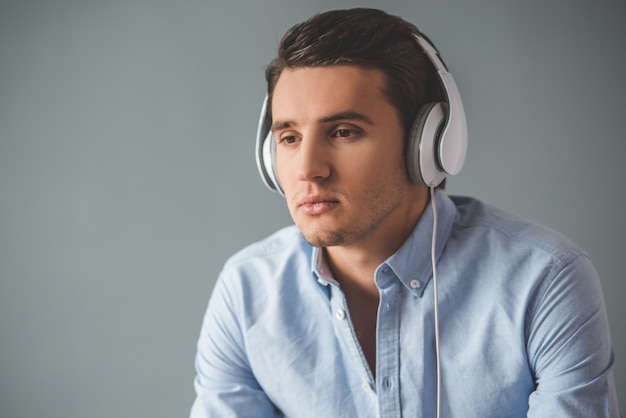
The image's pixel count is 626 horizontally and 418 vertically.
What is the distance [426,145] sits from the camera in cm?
128

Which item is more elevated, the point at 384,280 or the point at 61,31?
the point at 61,31

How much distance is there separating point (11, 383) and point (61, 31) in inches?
42.0

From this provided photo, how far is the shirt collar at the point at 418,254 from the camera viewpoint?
1381mm

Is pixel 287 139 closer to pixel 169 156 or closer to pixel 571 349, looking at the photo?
pixel 169 156

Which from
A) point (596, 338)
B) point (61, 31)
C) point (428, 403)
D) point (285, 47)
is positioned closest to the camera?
point (596, 338)

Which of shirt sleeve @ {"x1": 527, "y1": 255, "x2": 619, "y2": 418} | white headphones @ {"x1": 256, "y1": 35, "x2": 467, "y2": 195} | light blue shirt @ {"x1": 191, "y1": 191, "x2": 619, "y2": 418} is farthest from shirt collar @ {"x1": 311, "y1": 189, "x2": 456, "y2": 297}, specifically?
shirt sleeve @ {"x1": 527, "y1": 255, "x2": 619, "y2": 418}

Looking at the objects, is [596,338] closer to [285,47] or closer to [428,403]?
[428,403]

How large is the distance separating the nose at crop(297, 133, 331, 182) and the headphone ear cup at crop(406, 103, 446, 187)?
7.1 inches

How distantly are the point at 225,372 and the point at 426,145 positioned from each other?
72 cm

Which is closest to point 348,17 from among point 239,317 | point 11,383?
point 239,317

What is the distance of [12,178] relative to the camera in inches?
72.3

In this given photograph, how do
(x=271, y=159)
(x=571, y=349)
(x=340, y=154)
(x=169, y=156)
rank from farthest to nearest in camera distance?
(x=169, y=156)
(x=271, y=159)
(x=340, y=154)
(x=571, y=349)

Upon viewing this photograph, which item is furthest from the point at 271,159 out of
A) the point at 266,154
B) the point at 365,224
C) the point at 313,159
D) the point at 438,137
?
the point at 438,137

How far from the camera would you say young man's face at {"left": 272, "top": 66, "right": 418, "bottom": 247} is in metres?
1.30
